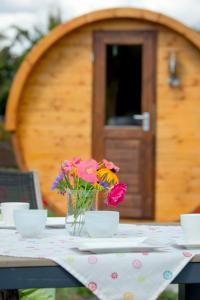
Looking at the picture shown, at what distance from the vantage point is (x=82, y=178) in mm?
3449

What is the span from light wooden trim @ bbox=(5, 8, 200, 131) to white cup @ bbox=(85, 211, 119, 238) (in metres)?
5.93

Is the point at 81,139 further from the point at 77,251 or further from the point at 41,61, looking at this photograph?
the point at 77,251

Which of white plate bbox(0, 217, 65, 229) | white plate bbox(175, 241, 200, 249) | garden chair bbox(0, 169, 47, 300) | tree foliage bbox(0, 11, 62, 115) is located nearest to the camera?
white plate bbox(175, 241, 200, 249)

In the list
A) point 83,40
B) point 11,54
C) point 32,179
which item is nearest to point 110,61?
point 83,40

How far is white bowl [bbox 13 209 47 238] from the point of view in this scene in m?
3.35

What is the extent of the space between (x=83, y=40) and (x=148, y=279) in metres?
6.82

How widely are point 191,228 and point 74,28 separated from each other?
245 inches

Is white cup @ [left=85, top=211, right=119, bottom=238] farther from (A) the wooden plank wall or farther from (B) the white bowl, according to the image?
(A) the wooden plank wall

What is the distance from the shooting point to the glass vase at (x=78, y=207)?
3492mm

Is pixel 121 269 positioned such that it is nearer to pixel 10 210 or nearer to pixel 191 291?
pixel 191 291

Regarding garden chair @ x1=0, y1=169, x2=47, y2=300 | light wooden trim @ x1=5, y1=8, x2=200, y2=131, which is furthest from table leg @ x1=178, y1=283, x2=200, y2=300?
light wooden trim @ x1=5, y1=8, x2=200, y2=131

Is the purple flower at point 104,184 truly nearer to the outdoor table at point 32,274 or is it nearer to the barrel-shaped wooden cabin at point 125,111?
the outdoor table at point 32,274

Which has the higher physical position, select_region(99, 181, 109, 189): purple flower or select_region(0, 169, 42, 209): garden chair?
select_region(99, 181, 109, 189): purple flower

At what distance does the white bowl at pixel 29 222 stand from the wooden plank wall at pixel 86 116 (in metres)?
6.08
